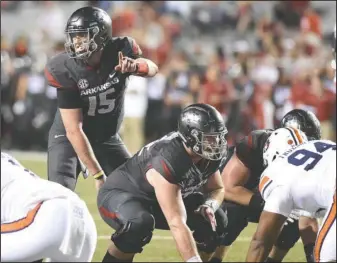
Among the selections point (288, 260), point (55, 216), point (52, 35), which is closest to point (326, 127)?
point (52, 35)

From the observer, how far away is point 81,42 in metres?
5.84

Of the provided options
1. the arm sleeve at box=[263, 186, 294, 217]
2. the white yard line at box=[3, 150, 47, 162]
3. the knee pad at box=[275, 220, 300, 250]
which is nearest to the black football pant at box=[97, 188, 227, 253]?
the knee pad at box=[275, 220, 300, 250]

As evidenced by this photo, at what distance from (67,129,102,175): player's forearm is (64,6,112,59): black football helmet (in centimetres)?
51

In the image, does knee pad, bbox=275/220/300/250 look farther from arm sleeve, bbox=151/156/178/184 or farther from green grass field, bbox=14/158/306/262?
arm sleeve, bbox=151/156/178/184

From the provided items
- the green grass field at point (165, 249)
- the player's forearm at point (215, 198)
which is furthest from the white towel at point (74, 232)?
the green grass field at point (165, 249)

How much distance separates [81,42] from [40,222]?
2196mm

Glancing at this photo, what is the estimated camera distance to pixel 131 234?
498 centimetres

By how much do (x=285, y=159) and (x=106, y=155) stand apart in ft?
6.21

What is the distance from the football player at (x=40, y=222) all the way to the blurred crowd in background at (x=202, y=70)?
906 centimetres

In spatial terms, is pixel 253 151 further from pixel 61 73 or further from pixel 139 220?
pixel 61 73

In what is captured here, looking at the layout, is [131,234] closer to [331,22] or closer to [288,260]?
[288,260]

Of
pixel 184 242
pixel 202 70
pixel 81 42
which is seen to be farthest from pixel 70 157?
pixel 202 70

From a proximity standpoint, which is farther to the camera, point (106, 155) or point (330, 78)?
point (330, 78)

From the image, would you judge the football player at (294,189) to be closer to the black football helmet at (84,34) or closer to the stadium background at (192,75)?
the black football helmet at (84,34)
